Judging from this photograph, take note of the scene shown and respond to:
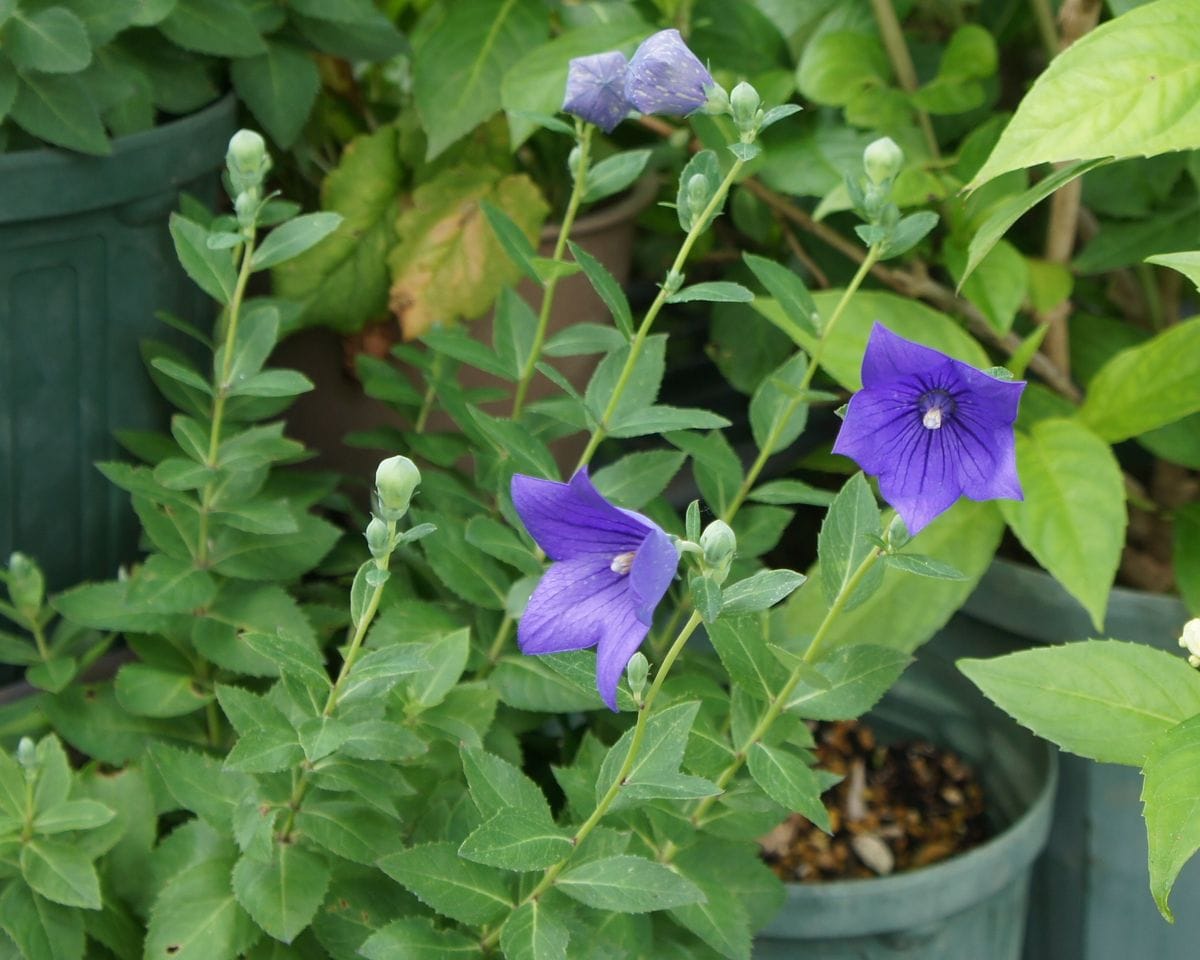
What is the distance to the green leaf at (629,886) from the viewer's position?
0.81 meters

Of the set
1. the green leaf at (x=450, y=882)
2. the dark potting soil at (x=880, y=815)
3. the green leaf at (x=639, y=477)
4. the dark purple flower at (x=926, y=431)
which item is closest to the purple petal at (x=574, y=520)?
the dark purple flower at (x=926, y=431)

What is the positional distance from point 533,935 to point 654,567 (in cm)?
29

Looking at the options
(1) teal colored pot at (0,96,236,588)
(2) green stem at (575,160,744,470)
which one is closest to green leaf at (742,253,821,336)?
(2) green stem at (575,160,744,470)

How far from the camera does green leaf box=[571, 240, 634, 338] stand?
943mm

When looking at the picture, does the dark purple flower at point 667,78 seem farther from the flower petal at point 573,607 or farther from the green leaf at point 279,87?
the green leaf at point 279,87

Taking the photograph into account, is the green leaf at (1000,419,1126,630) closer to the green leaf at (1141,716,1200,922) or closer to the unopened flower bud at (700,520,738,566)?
the green leaf at (1141,716,1200,922)

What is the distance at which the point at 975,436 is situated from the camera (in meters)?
0.79

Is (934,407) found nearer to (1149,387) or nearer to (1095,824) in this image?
(1149,387)

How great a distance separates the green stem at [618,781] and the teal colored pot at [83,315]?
0.56 metres

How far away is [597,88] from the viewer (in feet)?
3.16

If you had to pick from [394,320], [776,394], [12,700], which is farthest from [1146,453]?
[12,700]

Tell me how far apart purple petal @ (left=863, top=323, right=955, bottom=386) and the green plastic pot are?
656 millimetres

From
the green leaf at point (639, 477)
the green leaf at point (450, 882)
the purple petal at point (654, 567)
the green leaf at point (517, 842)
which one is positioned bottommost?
the green leaf at point (450, 882)

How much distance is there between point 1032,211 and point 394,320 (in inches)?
Result: 26.7
